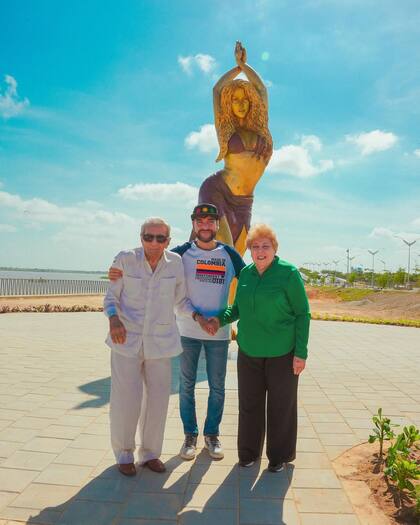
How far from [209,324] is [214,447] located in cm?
101

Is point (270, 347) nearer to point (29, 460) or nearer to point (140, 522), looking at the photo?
point (140, 522)

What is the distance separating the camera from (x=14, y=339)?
8047 mm

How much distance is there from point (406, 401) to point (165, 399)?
3.16m

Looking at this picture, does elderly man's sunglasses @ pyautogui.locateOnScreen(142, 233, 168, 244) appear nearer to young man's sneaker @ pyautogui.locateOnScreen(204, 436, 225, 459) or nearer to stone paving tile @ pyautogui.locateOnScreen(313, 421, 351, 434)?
young man's sneaker @ pyautogui.locateOnScreen(204, 436, 225, 459)

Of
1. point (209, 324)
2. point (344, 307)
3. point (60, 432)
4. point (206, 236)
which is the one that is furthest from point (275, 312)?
point (344, 307)

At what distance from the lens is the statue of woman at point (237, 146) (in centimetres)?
666

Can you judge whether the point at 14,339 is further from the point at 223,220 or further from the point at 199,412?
the point at 199,412

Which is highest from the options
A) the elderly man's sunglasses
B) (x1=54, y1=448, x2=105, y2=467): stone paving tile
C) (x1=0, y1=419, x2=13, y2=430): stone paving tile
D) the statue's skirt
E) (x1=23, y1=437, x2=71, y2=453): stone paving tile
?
the statue's skirt

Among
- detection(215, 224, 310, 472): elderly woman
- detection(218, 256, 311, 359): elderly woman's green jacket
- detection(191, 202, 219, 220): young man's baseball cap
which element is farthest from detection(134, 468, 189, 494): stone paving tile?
detection(191, 202, 219, 220): young man's baseball cap

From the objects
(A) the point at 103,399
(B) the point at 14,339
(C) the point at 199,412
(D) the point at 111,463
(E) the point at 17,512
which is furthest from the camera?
(B) the point at 14,339

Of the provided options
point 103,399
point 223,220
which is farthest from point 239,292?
point 223,220

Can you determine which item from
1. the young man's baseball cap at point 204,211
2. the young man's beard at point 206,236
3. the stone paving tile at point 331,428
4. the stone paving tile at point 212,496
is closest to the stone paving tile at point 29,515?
the stone paving tile at point 212,496

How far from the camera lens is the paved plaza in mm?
2404

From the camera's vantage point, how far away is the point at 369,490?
2.66 meters
